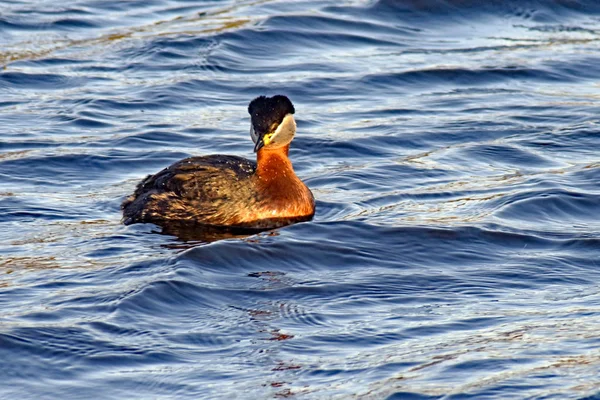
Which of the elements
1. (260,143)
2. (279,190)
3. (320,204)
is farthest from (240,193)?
(320,204)

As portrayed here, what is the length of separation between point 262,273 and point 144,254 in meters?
1.23

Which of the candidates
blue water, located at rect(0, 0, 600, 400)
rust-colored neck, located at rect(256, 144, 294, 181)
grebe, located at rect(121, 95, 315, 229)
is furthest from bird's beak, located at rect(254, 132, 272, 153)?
blue water, located at rect(0, 0, 600, 400)

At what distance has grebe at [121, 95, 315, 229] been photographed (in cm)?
1223

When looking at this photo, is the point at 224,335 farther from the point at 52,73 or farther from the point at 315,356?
the point at 52,73

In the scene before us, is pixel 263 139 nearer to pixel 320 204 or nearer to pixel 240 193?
pixel 240 193

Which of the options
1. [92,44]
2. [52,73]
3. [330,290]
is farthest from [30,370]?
[92,44]

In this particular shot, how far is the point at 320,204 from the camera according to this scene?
12961 millimetres

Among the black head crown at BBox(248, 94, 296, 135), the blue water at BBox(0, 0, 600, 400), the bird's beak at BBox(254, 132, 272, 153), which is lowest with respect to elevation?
the blue water at BBox(0, 0, 600, 400)

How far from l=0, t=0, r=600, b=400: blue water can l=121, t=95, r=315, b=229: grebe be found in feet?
1.03

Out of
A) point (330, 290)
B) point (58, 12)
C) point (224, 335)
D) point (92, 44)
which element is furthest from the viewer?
point (58, 12)

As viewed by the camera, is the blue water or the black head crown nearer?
the blue water

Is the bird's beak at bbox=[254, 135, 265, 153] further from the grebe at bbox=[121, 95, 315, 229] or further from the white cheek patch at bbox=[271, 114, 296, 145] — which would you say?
the white cheek patch at bbox=[271, 114, 296, 145]

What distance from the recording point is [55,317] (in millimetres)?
9055

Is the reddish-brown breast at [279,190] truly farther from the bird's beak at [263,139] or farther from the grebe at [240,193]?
the bird's beak at [263,139]
